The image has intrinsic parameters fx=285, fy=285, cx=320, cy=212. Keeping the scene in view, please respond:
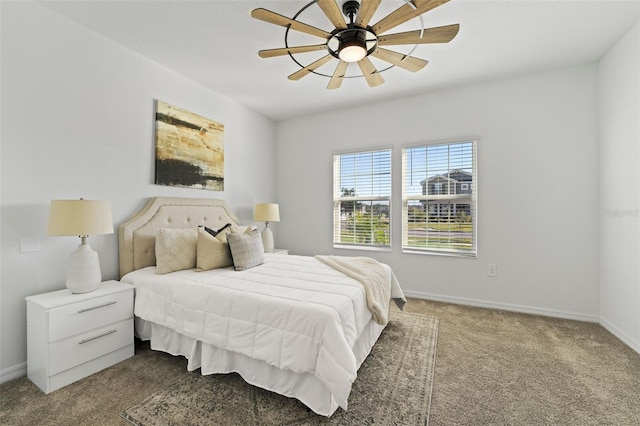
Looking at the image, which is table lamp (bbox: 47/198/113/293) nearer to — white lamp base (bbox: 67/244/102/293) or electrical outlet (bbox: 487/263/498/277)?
white lamp base (bbox: 67/244/102/293)

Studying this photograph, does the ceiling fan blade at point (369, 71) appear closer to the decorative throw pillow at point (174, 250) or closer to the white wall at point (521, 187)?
the white wall at point (521, 187)

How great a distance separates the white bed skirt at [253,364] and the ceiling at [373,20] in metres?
2.48

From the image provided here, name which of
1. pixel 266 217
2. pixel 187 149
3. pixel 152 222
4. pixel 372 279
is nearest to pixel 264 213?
pixel 266 217

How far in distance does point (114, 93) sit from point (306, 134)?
2627mm

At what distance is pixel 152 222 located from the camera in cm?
282

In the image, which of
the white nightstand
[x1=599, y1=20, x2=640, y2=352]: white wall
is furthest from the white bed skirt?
[x1=599, y1=20, x2=640, y2=352]: white wall

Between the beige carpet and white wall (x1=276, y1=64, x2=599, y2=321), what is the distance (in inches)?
26.3

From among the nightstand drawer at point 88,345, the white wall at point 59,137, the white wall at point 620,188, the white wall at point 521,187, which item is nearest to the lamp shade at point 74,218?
the white wall at point 59,137

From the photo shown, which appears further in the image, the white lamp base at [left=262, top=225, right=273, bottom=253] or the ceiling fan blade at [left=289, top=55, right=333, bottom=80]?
the white lamp base at [left=262, top=225, right=273, bottom=253]

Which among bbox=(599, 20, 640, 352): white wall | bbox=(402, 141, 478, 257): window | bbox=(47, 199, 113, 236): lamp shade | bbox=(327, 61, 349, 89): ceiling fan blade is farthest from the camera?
bbox=(402, 141, 478, 257): window

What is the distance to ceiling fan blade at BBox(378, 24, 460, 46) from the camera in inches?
73.3

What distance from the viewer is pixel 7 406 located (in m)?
1.73

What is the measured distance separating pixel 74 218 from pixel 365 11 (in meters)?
2.37

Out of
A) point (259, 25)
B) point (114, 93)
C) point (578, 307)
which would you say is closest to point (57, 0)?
point (114, 93)
